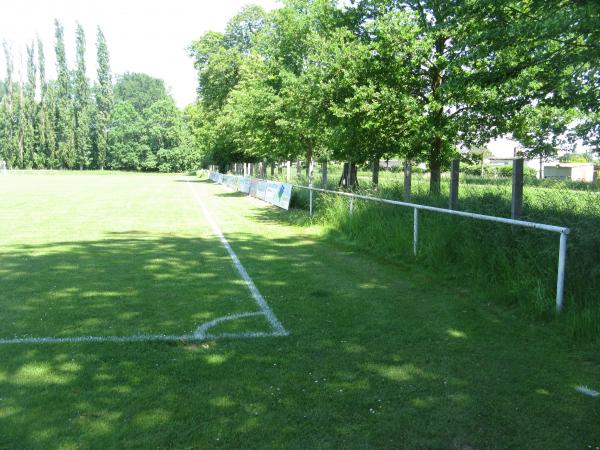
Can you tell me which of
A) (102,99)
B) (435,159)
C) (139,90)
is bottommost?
(435,159)

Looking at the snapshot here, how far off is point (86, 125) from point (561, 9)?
335 ft

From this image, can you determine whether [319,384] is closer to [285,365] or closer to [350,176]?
[285,365]

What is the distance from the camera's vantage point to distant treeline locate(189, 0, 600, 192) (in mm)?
9609

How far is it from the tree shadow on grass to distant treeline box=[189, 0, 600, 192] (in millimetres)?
4797

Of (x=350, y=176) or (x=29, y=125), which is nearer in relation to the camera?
(x=350, y=176)

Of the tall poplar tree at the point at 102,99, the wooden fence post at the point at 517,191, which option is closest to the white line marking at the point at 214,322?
the wooden fence post at the point at 517,191

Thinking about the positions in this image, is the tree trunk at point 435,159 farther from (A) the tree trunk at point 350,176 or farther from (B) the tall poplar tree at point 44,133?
(B) the tall poplar tree at point 44,133

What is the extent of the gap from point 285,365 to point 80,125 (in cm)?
10408

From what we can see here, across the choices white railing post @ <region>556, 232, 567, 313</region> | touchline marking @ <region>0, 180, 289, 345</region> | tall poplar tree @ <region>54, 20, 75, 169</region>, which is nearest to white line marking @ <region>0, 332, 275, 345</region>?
touchline marking @ <region>0, 180, 289, 345</region>

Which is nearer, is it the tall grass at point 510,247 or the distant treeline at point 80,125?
the tall grass at point 510,247

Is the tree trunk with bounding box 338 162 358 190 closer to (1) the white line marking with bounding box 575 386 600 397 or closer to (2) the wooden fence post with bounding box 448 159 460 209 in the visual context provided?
(2) the wooden fence post with bounding box 448 159 460 209

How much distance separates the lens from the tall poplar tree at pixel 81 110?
98.7 m

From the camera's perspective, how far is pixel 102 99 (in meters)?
104

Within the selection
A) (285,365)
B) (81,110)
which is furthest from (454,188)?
(81,110)
